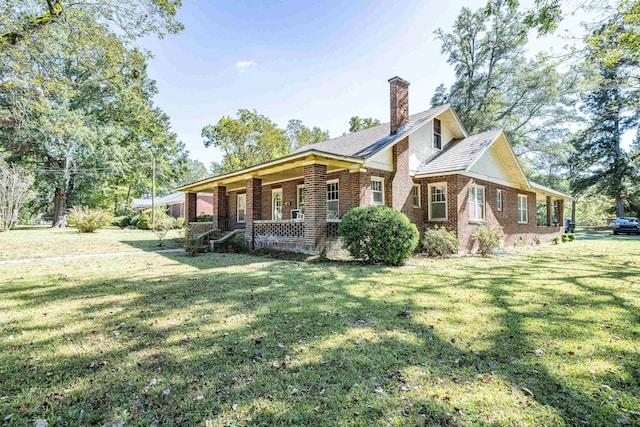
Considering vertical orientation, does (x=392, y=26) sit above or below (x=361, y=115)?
below

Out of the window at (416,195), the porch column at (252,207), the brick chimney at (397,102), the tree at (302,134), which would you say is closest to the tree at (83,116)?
the porch column at (252,207)

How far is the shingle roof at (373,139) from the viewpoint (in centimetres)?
1241

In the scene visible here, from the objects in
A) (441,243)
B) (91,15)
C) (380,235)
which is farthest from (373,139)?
(91,15)

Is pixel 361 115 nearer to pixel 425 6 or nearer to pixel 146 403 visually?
pixel 425 6

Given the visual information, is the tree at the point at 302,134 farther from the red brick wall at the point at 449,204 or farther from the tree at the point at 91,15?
the tree at the point at 91,15

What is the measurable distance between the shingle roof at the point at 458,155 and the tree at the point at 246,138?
2332cm

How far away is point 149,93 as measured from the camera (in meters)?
35.0

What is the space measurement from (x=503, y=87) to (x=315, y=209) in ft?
82.6

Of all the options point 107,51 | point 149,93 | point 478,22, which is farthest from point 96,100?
point 478,22

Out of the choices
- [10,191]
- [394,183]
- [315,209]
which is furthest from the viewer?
[10,191]

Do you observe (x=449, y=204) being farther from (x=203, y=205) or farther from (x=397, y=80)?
(x=203, y=205)

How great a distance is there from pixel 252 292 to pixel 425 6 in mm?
11820

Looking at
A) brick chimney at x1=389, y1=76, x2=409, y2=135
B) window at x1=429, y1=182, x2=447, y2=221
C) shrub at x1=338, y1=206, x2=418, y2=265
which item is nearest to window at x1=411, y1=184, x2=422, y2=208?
window at x1=429, y1=182, x2=447, y2=221

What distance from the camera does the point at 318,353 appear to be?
131 inches
